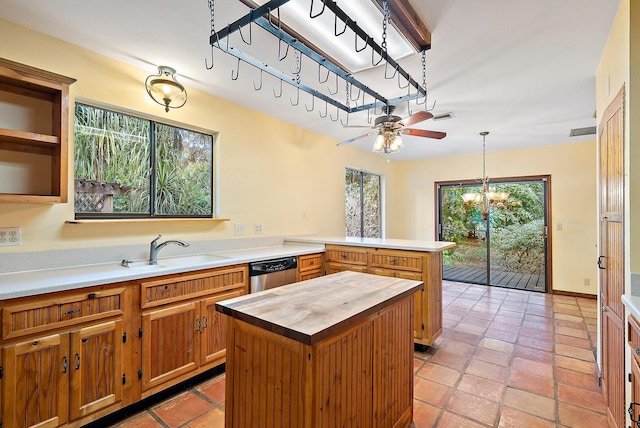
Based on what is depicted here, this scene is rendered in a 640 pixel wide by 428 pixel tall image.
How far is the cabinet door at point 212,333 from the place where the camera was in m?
2.35

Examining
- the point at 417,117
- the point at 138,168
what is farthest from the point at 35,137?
the point at 417,117

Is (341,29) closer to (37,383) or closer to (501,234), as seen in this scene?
(37,383)

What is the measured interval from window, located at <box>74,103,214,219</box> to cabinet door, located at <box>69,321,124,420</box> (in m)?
0.96

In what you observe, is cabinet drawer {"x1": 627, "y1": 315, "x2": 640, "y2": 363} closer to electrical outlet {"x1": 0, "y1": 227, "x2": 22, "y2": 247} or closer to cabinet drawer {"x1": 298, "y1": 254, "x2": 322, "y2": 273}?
cabinet drawer {"x1": 298, "y1": 254, "x2": 322, "y2": 273}

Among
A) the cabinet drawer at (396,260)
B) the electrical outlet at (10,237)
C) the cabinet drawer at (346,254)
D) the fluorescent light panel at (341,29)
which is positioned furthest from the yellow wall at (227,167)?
the fluorescent light panel at (341,29)

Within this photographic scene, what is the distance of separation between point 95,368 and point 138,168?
1.59 meters

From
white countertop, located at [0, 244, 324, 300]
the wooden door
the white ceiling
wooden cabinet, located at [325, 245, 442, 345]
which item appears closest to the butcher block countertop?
white countertop, located at [0, 244, 324, 300]

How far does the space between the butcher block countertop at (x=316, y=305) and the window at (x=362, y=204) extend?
129 inches

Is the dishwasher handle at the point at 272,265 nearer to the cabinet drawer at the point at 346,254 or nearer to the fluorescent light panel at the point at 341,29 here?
the cabinet drawer at the point at 346,254

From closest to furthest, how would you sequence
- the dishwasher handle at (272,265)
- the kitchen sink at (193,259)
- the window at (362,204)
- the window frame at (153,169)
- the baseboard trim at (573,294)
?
the window frame at (153,169)
the kitchen sink at (193,259)
the dishwasher handle at (272,265)
the baseboard trim at (573,294)
the window at (362,204)

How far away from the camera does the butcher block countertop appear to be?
1.19 meters

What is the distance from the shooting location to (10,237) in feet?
6.31

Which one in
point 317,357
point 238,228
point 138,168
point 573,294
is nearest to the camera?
point 317,357

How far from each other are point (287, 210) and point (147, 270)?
207cm
